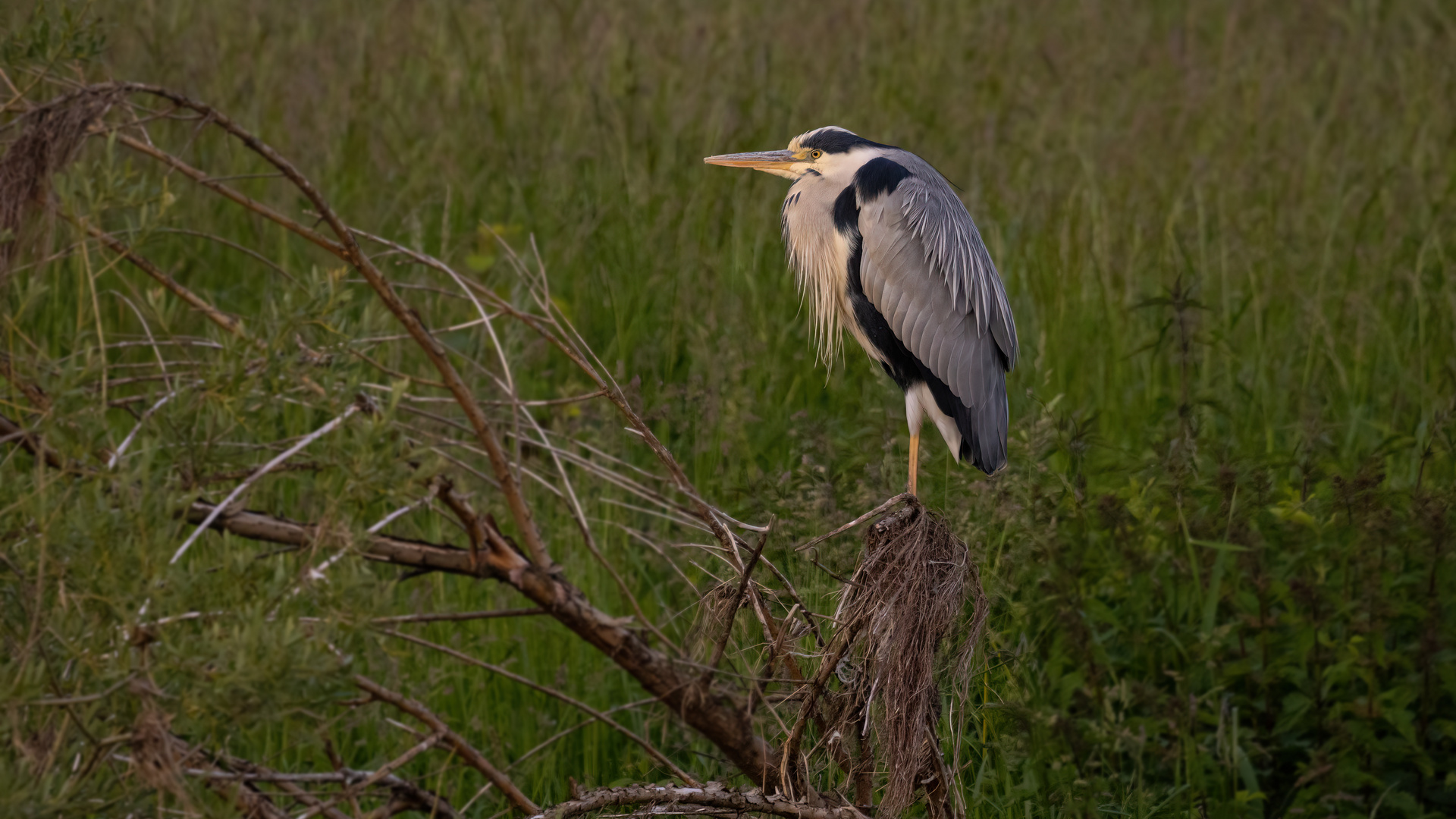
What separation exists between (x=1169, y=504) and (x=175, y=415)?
274cm

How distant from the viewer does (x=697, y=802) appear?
2.09 meters

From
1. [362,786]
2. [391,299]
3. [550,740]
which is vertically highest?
[391,299]

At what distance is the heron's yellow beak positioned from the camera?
353 centimetres

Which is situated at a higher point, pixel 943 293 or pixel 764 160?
pixel 764 160

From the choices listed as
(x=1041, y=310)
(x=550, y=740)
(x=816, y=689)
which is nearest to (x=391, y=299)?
(x=550, y=740)

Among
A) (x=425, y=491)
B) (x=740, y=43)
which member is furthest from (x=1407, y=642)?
(x=740, y=43)

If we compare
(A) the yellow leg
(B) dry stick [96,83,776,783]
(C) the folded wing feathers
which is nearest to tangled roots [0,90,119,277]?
(B) dry stick [96,83,776,783]

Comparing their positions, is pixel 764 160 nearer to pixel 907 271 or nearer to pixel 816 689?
pixel 907 271

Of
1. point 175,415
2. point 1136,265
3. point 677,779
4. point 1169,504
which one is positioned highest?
point 175,415

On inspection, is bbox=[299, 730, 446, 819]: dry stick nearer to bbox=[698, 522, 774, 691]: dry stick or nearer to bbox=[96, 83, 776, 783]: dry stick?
bbox=[96, 83, 776, 783]: dry stick

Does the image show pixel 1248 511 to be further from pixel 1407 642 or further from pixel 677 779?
pixel 677 779

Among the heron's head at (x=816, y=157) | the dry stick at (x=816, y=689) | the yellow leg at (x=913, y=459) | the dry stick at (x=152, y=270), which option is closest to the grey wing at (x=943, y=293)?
the heron's head at (x=816, y=157)

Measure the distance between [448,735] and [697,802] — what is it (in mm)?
417

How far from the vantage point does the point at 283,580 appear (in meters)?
1.64
